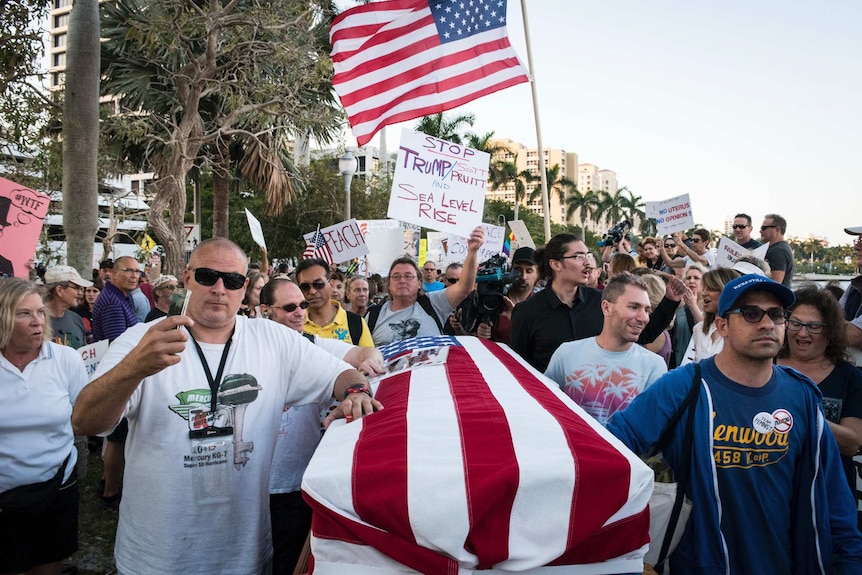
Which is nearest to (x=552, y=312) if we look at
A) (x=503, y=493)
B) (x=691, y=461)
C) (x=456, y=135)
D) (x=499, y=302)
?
(x=499, y=302)

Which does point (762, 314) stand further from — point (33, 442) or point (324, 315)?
point (33, 442)

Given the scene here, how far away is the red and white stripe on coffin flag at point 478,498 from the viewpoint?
167 cm

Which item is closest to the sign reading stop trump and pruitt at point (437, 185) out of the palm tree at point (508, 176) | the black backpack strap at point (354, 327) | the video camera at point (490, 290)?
the video camera at point (490, 290)

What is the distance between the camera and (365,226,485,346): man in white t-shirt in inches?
189

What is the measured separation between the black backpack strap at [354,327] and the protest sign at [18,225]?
2965 millimetres

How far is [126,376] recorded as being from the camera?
217cm

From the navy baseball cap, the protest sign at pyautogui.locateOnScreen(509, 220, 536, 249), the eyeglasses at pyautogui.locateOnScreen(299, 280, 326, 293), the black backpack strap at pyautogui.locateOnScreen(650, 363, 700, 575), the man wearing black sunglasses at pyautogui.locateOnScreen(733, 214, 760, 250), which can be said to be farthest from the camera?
the protest sign at pyautogui.locateOnScreen(509, 220, 536, 249)

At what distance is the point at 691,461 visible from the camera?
2447 mm

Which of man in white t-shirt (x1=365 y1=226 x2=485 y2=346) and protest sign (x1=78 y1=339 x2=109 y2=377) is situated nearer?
man in white t-shirt (x1=365 y1=226 x2=485 y2=346)

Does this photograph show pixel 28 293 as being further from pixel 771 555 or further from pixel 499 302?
pixel 771 555

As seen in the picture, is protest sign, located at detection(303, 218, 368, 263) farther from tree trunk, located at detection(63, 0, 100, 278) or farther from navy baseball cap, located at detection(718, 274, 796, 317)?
navy baseball cap, located at detection(718, 274, 796, 317)

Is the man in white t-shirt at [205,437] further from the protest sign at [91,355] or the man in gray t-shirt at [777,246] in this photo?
the man in gray t-shirt at [777,246]

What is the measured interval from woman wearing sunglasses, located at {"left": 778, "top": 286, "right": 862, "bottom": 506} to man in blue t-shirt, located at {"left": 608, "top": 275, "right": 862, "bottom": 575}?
0.86m

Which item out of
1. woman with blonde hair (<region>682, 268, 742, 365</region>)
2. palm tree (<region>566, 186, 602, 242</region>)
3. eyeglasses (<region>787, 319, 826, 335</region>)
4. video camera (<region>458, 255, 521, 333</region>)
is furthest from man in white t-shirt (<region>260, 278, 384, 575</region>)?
palm tree (<region>566, 186, 602, 242</region>)
